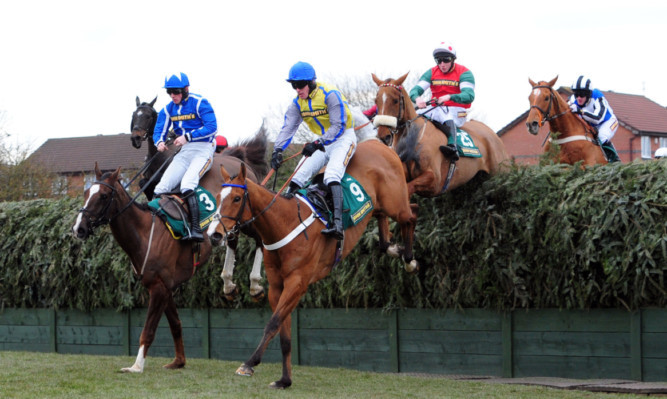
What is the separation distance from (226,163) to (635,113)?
32950 millimetres

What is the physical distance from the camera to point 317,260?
7.93m

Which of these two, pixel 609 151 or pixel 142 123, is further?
pixel 609 151

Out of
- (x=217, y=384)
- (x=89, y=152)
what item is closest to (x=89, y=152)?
(x=89, y=152)

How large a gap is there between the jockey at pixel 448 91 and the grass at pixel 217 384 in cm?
292

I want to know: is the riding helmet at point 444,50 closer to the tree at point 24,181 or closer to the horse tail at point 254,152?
the horse tail at point 254,152

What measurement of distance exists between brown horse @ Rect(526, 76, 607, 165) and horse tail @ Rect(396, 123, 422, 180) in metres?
1.99

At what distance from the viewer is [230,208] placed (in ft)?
23.5

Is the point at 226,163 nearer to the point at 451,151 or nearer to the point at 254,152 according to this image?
the point at 254,152

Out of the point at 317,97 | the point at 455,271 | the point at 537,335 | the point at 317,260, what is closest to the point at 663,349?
the point at 537,335

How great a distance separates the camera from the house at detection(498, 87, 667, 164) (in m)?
36.8

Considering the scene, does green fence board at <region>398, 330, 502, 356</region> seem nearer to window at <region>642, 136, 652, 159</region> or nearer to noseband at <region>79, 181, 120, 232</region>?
noseband at <region>79, 181, 120, 232</region>

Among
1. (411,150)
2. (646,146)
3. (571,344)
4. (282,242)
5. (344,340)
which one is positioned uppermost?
(646,146)

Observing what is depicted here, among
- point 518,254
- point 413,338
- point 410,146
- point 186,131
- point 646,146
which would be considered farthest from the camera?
point 646,146

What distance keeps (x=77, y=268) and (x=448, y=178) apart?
19.4 ft
